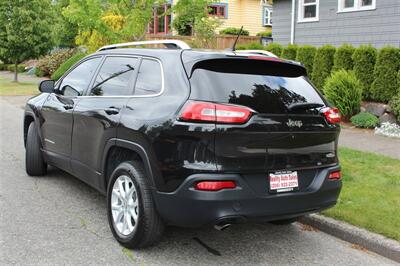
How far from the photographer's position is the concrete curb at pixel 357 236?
4660mm

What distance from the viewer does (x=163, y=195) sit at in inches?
162

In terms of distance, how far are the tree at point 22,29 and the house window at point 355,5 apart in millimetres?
14273

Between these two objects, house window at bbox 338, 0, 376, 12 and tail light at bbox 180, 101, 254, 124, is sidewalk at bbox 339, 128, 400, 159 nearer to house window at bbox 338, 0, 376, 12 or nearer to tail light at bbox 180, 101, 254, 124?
tail light at bbox 180, 101, 254, 124

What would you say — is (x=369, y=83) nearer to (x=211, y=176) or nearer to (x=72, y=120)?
(x=72, y=120)

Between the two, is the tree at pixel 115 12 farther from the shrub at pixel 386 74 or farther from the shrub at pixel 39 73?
the shrub at pixel 39 73

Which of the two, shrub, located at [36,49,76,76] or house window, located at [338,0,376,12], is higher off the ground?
house window, located at [338,0,376,12]

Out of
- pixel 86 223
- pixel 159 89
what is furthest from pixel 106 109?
pixel 86 223

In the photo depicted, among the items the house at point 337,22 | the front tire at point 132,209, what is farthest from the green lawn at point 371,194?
the house at point 337,22

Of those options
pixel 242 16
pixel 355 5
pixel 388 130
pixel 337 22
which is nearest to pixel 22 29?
pixel 242 16

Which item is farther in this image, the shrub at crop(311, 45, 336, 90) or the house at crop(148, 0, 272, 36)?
the house at crop(148, 0, 272, 36)

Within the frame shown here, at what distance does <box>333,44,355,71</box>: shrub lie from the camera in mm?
12664

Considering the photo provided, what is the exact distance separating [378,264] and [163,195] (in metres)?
2.03

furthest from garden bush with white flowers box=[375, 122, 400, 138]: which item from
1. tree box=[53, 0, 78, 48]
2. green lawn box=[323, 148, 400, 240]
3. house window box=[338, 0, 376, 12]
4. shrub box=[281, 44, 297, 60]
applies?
tree box=[53, 0, 78, 48]

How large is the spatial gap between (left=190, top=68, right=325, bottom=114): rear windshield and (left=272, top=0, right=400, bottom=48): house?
41.4 ft
